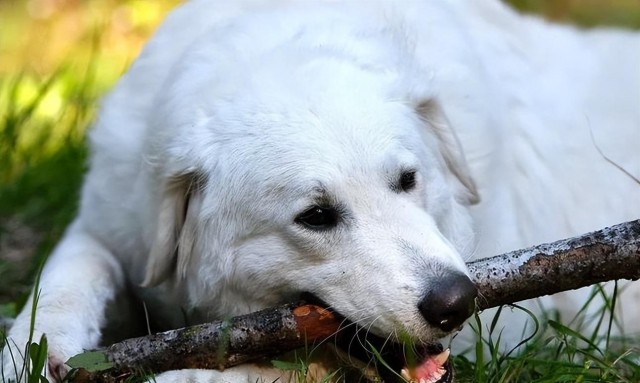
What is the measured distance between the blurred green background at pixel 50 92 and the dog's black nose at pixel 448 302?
1.61 m

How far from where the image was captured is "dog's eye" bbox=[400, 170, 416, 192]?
3205 millimetres

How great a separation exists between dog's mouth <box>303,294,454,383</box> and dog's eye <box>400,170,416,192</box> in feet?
1.32

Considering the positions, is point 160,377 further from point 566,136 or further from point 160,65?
point 566,136

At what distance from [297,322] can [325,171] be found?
0.42m

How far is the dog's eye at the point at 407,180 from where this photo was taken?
3205 millimetres

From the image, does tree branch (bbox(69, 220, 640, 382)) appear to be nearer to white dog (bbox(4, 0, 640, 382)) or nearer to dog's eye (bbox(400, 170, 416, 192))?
white dog (bbox(4, 0, 640, 382))

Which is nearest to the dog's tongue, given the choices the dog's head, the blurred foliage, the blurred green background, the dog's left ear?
the dog's head

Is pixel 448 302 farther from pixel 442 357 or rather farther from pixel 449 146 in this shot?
pixel 449 146

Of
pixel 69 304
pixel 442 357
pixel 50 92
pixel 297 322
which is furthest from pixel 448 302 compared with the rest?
pixel 50 92

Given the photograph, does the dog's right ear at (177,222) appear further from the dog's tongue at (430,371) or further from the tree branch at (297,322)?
the dog's tongue at (430,371)

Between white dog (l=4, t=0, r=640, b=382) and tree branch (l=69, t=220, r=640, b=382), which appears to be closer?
tree branch (l=69, t=220, r=640, b=382)

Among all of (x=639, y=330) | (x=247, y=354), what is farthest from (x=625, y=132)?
(x=247, y=354)

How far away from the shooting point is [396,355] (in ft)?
10.1

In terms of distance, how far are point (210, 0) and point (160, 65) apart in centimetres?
36
